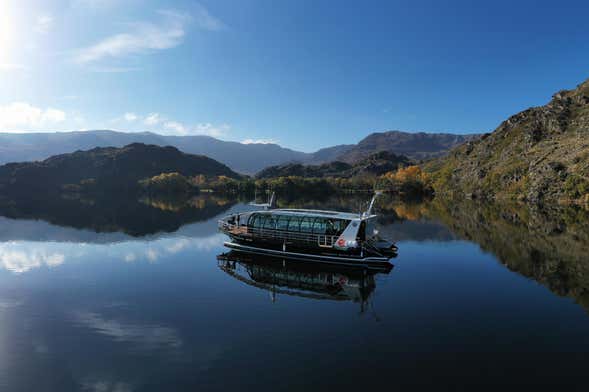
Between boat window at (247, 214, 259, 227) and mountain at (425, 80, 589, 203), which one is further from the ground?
mountain at (425, 80, 589, 203)

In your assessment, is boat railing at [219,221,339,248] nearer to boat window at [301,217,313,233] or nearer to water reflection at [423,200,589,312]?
boat window at [301,217,313,233]

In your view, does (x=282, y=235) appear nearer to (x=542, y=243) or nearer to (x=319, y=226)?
(x=319, y=226)

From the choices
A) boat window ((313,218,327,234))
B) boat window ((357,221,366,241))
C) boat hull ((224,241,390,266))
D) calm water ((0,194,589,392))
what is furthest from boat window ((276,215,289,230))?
boat window ((357,221,366,241))

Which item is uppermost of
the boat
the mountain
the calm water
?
the mountain

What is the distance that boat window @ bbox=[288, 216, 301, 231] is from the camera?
47188 mm

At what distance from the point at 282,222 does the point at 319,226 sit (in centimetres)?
533

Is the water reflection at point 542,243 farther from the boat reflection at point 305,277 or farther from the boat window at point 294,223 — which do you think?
the boat window at point 294,223

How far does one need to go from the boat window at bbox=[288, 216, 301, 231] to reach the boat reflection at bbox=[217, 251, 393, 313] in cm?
432

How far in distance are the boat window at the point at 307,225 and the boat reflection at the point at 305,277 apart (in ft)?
13.7

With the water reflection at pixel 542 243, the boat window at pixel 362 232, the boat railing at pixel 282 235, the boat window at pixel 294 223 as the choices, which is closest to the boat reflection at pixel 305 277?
the boat railing at pixel 282 235

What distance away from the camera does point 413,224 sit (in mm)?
83375

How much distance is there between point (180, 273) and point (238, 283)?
28.6 ft

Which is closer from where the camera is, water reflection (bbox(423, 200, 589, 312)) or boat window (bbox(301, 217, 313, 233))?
water reflection (bbox(423, 200, 589, 312))

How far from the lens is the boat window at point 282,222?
47.9 metres
